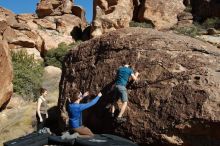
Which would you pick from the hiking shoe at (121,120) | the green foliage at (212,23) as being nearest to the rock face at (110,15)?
the green foliage at (212,23)

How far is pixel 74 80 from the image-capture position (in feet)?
44.4

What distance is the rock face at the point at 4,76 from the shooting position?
2041 centimetres

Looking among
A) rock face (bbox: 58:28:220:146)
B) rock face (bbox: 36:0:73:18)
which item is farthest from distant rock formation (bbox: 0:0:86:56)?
rock face (bbox: 58:28:220:146)

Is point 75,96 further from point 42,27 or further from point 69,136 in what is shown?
point 42,27

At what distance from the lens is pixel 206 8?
40594 mm

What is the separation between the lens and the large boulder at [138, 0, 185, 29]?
4114 cm

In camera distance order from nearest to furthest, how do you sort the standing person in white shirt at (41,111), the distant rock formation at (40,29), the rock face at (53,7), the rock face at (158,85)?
the rock face at (158,85), the standing person in white shirt at (41,111), the distant rock formation at (40,29), the rock face at (53,7)

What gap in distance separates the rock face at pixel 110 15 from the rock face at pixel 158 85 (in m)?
25.9

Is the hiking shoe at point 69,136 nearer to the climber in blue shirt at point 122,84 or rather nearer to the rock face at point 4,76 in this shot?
the climber in blue shirt at point 122,84

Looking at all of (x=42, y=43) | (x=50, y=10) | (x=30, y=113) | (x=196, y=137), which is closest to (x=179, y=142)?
(x=196, y=137)

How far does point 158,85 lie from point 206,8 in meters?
31.4

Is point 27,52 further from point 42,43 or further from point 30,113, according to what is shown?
point 30,113

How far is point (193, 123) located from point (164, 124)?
0.75 metres

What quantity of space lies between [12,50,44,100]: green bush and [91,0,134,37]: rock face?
6653mm
